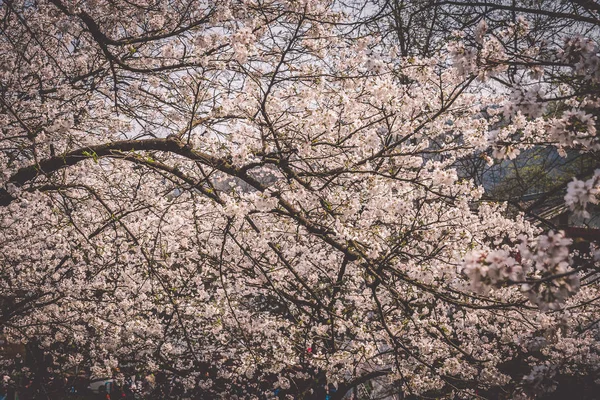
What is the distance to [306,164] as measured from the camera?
162 inches

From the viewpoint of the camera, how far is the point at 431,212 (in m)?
6.95

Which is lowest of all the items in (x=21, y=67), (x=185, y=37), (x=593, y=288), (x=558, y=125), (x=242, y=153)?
(x=558, y=125)

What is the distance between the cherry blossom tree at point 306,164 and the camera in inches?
116

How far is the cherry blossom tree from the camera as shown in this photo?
9.66 feet

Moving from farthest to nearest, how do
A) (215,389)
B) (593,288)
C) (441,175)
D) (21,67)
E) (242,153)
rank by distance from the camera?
(215,389)
(593,288)
(21,67)
(441,175)
(242,153)

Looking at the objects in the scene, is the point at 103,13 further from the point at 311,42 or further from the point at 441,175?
the point at 441,175

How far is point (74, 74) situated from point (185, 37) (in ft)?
5.93

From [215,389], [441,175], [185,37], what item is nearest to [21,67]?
[185,37]

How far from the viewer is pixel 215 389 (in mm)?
10852

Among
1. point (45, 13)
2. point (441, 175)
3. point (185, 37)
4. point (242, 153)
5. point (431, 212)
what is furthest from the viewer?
point (431, 212)

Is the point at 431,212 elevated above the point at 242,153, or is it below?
above

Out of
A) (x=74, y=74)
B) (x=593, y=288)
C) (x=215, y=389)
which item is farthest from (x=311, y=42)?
(x=215, y=389)

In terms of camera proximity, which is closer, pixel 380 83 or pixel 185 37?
pixel 380 83

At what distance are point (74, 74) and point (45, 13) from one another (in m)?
0.79
